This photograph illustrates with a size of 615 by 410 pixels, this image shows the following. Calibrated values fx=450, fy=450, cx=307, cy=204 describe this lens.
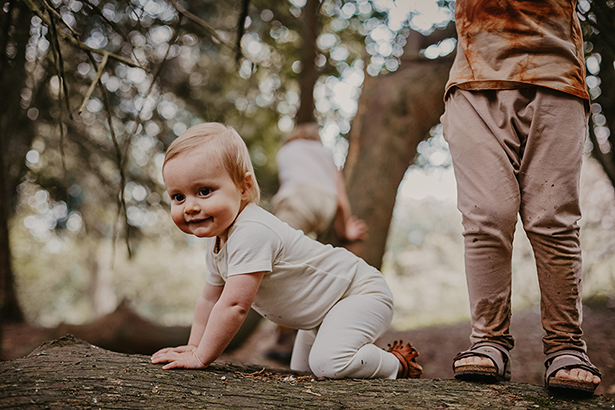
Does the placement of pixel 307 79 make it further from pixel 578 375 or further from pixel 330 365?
pixel 578 375

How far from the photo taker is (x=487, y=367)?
1.62 m

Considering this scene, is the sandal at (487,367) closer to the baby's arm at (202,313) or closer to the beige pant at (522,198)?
the beige pant at (522,198)

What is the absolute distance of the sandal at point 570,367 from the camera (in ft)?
4.79

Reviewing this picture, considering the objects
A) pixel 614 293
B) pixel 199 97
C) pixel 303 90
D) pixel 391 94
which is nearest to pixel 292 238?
pixel 391 94

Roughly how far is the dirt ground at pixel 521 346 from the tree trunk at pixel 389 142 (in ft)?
4.53

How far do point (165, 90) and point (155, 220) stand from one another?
2824 millimetres

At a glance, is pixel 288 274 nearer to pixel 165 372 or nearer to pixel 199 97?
pixel 165 372

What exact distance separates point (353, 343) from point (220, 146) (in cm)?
93

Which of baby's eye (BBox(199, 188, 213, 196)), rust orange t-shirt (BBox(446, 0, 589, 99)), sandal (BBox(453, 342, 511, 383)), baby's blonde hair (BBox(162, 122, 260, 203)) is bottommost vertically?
sandal (BBox(453, 342, 511, 383))

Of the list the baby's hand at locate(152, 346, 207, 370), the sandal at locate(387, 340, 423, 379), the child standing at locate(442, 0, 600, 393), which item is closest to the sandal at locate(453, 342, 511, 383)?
the child standing at locate(442, 0, 600, 393)

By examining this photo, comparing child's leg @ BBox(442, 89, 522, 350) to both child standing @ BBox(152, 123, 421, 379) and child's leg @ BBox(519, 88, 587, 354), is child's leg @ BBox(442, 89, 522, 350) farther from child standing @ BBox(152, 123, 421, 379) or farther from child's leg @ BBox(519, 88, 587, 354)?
child standing @ BBox(152, 123, 421, 379)

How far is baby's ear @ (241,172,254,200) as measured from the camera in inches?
71.4

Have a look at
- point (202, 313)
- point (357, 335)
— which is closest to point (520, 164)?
point (357, 335)

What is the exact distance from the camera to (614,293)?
7113 mm
